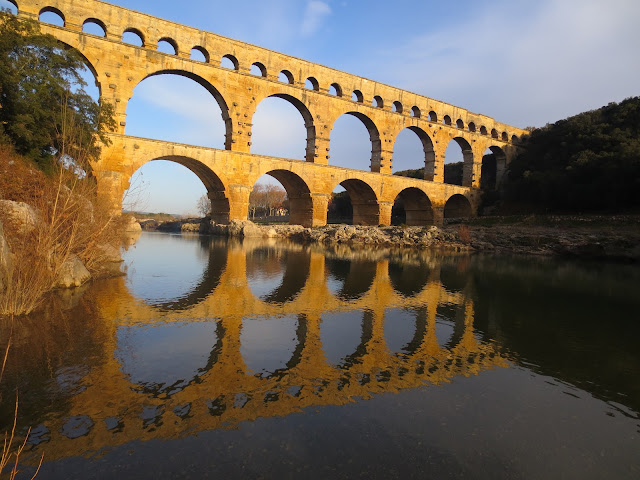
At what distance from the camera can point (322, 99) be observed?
28828 mm

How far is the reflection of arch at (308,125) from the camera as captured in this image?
2828cm

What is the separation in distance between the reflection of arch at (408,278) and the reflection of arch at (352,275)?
60cm

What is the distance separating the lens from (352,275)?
1102cm

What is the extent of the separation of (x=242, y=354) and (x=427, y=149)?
110 ft

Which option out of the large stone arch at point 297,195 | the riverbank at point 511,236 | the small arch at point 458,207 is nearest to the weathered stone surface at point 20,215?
the riverbank at point 511,236

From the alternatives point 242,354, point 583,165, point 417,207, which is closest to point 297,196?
point 417,207

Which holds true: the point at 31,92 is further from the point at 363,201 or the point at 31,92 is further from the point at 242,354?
the point at 363,201

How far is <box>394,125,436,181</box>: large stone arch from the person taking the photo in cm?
3400

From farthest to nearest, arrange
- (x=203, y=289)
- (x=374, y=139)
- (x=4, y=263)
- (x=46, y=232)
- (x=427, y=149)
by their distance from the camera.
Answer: (x=427, y=149) → (x=374, y=139) → (x=203, y=289) → (x=46, y=232) → (x=4, y=263)

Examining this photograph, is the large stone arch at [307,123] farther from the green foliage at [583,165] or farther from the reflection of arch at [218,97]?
the green foliage at [583,165]

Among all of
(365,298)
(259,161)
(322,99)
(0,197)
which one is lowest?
(365,298)

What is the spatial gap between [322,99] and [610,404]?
2785cm

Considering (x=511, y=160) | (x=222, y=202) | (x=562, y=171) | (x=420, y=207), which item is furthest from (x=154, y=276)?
(x=511, y=160)

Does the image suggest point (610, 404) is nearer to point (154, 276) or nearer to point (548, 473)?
point (548, 473)
